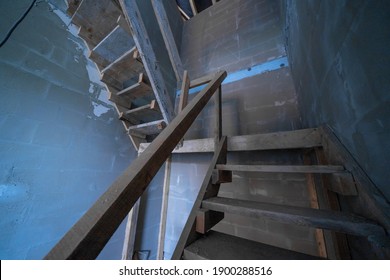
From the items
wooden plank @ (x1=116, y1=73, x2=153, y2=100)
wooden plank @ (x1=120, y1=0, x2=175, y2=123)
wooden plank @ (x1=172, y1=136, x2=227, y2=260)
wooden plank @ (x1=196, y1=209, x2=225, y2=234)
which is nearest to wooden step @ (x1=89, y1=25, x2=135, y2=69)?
wooden plank @ (x1=120, y1=0, x2=175, y2=123)

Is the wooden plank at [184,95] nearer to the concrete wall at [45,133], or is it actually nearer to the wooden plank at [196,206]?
the wooden plank at [196,206]

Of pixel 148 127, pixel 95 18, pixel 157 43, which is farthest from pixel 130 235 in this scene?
pixel 157 43

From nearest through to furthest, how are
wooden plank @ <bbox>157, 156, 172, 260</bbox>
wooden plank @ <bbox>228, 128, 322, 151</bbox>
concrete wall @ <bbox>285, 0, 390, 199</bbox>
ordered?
concrete wall @ <bbox>285, 0, 390, 199</bbox>
wooden plank @ <bbox>228, 128, 322, 151</bbox>
wooden plank @ <bbox>157, 156, 172, 260</bbox>

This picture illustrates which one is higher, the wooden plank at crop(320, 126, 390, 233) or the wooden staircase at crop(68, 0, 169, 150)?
the wooden staircase at crop(68, 0, 169, 150)

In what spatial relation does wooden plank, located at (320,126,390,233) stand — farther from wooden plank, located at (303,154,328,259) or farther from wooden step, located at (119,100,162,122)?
wooden step, located at (119,100,162,122)

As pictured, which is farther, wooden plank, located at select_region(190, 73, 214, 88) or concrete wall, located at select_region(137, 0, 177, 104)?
concrete wall, located at select_region(137, 0, 177, 104)

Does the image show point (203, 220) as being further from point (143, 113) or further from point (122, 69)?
point (122, 69)

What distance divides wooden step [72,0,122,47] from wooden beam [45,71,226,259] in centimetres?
171

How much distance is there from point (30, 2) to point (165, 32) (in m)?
1.32

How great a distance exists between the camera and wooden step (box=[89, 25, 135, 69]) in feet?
5.03

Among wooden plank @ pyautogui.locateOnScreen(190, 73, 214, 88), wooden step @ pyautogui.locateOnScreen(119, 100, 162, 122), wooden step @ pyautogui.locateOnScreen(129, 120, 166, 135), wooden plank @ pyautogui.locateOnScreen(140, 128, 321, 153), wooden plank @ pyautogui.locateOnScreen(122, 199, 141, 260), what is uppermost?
→ wooden plank @ pyautogui.locateOnScreen(190, 73, 214, 88)

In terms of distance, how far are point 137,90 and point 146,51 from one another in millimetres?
457

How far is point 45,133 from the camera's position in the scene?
1.46m
